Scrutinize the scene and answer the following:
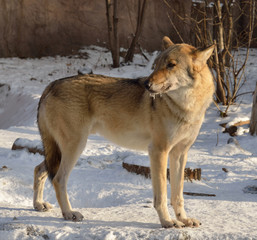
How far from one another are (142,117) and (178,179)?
2.19 feet

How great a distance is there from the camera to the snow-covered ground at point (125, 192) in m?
3.54

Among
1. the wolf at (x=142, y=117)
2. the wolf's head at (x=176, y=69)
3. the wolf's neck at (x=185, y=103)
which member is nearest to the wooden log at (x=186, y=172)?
the wolf at (x=142, y=117)

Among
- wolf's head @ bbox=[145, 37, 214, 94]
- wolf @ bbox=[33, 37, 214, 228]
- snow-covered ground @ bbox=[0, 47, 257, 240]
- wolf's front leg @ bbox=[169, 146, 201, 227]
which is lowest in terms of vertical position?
snow-covered ground @ bbox=[0, 47, 257, 240]

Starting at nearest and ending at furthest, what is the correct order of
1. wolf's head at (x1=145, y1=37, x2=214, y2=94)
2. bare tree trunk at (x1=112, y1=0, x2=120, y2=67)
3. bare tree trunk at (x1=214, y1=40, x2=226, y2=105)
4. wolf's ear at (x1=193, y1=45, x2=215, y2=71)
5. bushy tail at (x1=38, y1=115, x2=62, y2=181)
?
wolf's head at (x1=145, y1=37, x2=214, y2=94), wolf's ear at (x1=193, y1=45, x2=215, y2=71), bushy tail at (x1=38, y1=115, x2=62, y2=181), bare tree trunk at (x1=214, y1=40, x2=226, y2=105), bare tree trunk at (x1=112, y1=0, x2=120, y2=67)

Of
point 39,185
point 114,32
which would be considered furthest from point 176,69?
point 114,32

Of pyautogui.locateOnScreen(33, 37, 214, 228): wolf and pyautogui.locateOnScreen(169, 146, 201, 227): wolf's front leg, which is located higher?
pyautogui.locateOnScreen(33, 37, 214, 228): wolf

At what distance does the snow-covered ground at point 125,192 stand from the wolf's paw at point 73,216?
0.06 meters

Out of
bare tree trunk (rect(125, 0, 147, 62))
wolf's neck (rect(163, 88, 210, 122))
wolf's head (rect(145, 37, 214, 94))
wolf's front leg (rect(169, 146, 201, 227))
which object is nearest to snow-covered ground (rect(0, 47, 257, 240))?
wolf's front leg (rect(169, 146, 201, 227))

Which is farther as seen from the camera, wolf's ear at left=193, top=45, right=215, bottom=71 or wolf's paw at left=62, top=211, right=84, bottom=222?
wolf's paw at left=62, top=211, right=84, bottom=222

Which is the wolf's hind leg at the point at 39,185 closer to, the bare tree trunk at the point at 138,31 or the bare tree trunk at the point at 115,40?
the bare tree trunk at the point at 115,40

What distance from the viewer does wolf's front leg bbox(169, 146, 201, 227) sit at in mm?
3863

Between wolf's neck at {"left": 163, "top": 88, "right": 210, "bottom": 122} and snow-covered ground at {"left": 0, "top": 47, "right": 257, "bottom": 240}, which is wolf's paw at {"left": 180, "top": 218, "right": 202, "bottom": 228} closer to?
snow-covered ground at {"left": 0, "top": 47, "right": 257, "bottom": 240}

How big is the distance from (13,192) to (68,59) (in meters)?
11.0

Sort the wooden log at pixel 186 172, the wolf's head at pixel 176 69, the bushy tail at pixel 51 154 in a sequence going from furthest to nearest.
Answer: the wooden log at pixel 186 172 → the bushy tail at pixel 51 154 → the wolf's head at pixel 176 69
